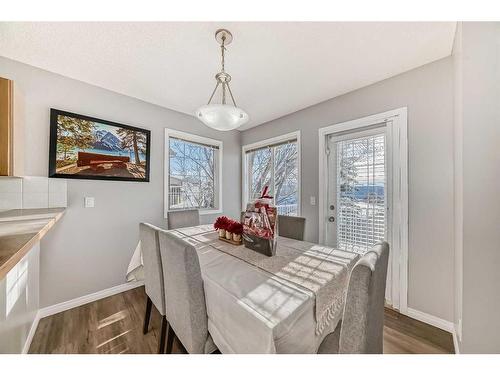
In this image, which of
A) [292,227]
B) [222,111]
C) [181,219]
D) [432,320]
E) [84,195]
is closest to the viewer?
[222,111]

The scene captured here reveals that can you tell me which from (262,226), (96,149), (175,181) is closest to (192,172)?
(175,181)

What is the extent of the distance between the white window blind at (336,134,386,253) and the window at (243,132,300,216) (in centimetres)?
60

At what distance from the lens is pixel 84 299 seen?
205 cm

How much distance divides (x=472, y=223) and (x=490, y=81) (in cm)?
82

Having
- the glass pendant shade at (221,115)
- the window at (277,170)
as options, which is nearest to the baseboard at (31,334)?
the glass pendant shade at (221,115)

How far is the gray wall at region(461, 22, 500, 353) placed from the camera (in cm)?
110

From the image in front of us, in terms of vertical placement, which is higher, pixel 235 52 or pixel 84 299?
pixel 235 52

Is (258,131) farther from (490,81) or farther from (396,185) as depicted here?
(490,81)

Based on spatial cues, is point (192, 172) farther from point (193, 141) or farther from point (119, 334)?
point (119, 334)

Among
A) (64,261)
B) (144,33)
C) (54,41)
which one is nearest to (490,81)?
(144,33)

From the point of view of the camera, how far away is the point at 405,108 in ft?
6.16

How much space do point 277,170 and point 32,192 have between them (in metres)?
2.80

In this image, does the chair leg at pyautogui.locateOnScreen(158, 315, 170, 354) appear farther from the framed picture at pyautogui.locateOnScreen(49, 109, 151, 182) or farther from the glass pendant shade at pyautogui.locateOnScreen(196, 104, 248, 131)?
the framed picture at pyautogui.locateOnScreen(49, 109, 151, 182)

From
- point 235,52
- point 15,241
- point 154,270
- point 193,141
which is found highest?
point 235,52
